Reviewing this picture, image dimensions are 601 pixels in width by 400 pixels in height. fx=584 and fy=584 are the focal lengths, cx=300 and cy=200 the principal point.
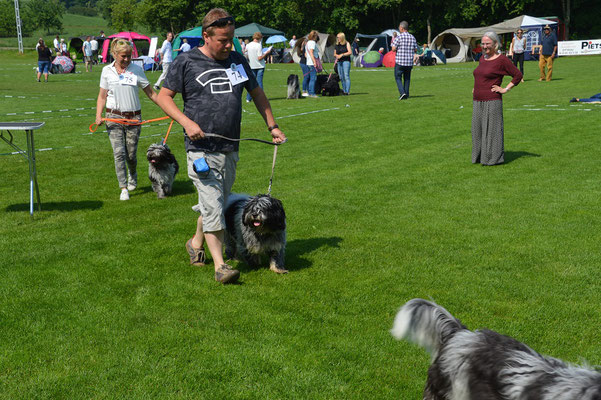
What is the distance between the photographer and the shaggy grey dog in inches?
822

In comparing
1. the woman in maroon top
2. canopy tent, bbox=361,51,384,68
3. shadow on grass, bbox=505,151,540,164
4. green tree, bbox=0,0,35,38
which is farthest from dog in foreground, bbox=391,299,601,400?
green tree, bbox=0,0,35,38

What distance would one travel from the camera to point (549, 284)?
207 inches

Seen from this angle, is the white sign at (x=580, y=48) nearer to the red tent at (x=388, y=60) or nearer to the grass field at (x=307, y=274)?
the red tent at (x=388, y=60)

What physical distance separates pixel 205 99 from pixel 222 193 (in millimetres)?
895

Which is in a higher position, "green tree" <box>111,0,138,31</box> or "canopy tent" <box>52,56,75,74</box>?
"green tree" <box>111,0,138,31</box>

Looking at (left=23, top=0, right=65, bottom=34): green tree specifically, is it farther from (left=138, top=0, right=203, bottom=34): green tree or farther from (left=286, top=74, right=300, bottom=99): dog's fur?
(left=286, top=74, right=300, bottom=99): dog's fur

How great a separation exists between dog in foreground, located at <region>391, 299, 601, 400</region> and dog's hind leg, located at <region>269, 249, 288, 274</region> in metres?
2.91

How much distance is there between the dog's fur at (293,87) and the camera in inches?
822

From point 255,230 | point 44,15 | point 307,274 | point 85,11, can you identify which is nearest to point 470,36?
point 307,274

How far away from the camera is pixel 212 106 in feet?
16.9

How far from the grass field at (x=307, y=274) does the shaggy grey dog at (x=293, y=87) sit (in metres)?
9.16

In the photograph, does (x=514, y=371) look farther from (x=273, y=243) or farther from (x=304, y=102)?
(x=304, y=102)

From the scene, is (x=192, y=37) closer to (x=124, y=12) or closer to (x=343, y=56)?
(x=343, y=56)

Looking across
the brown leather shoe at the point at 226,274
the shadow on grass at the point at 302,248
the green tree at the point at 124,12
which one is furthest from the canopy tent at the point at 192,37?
the green tree at the point at 124,12
